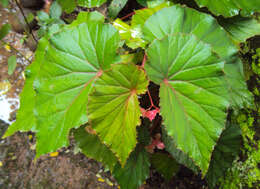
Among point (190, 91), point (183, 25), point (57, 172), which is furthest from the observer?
point (57, 172)

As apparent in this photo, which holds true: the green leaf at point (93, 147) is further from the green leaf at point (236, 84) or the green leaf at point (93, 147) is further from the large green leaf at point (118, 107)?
the green leaf at point (236, 84)

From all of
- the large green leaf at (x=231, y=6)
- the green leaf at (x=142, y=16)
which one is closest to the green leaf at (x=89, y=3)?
the green leaf at (x=142, y=16)

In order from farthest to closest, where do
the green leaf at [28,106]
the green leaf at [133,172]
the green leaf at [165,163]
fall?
the green leaf at [165,163]
the green leaf at [133,172]
the green leaf at [28,106]

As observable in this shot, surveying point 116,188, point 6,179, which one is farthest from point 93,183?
point 6,179

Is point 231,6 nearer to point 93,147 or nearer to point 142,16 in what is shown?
point 142,16

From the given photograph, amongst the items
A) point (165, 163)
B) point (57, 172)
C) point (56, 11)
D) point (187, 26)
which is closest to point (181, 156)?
point (165, 163)

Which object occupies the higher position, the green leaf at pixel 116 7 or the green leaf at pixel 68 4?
the green leaf at pixel 68 4
